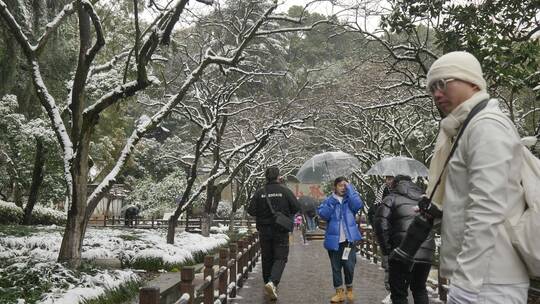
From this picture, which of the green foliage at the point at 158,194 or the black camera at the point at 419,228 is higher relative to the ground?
the green foliage at the point at 158,194

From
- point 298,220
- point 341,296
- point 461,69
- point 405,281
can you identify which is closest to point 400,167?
point 341,296

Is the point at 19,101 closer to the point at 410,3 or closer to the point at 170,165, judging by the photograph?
the point at 410,3

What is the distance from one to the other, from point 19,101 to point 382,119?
523 inches

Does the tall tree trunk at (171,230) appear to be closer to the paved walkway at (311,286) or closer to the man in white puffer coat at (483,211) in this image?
the paved walkway at (311,286)

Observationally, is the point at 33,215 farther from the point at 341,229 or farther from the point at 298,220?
the point at 341,229

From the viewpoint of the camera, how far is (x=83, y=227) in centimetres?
865

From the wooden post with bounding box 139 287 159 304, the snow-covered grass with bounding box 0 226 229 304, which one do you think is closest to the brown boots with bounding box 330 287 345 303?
the snow-covered grass with bounding box 0 226 229 304

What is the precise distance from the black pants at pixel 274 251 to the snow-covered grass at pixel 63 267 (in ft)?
6.97

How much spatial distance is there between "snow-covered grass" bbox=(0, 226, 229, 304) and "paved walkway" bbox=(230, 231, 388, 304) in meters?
1.85

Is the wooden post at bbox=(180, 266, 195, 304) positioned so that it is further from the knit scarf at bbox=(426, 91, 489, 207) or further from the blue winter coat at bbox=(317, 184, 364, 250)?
the blue winter coat at bbox=(317, 184, 364, 250)

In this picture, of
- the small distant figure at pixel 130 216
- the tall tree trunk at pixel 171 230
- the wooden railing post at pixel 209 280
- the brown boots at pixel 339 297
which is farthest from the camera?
the small distant figure at pixel 130 216

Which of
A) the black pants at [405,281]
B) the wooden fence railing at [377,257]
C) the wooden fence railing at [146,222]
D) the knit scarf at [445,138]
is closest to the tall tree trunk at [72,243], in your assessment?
the black pants at [405,281]

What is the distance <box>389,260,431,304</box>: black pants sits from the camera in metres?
6.09

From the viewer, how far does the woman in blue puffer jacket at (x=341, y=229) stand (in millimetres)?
8375
